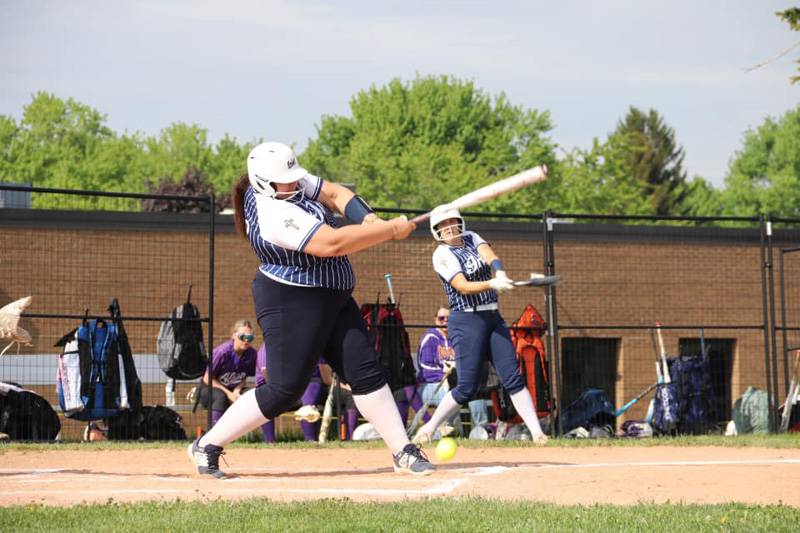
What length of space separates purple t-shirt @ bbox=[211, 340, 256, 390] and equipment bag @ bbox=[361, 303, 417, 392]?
1.51 metres

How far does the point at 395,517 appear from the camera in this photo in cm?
573

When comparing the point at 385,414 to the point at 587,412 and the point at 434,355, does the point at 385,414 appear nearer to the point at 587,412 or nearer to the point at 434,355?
the point at 434,355

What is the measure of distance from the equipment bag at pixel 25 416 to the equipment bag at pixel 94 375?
0.34 meters

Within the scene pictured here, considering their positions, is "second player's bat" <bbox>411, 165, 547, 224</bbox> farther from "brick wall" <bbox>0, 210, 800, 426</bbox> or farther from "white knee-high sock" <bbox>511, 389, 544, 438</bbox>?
"brick wall" <bbox>0, 210, 800, 426</bbox>

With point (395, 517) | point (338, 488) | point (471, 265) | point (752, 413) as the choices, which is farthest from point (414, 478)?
point (752, 413)

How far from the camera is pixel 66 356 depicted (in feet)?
41.5

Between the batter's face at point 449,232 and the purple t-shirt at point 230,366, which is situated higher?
the batter's face at point 449,232

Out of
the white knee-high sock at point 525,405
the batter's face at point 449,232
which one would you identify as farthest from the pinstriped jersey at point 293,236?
the white knee-high sock at point 525,405

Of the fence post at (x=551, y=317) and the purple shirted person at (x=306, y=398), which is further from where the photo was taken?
the fence post at (x=551, y=317)

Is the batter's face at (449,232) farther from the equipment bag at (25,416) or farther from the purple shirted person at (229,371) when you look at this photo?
the equipment bag at (25,416)

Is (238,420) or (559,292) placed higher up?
(559,292)

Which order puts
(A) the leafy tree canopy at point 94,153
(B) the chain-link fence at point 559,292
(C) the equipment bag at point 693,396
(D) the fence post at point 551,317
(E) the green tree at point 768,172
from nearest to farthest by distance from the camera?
(D) the fence post at point 551,317, (C) the equipment bag at point 693,396, (B) the chain-link fence at point 559,292, (A) the leafy tree canopy at point 94,153, (E) the green tree at point 768,172

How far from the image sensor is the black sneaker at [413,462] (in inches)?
302

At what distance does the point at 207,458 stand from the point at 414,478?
1.43 meters
